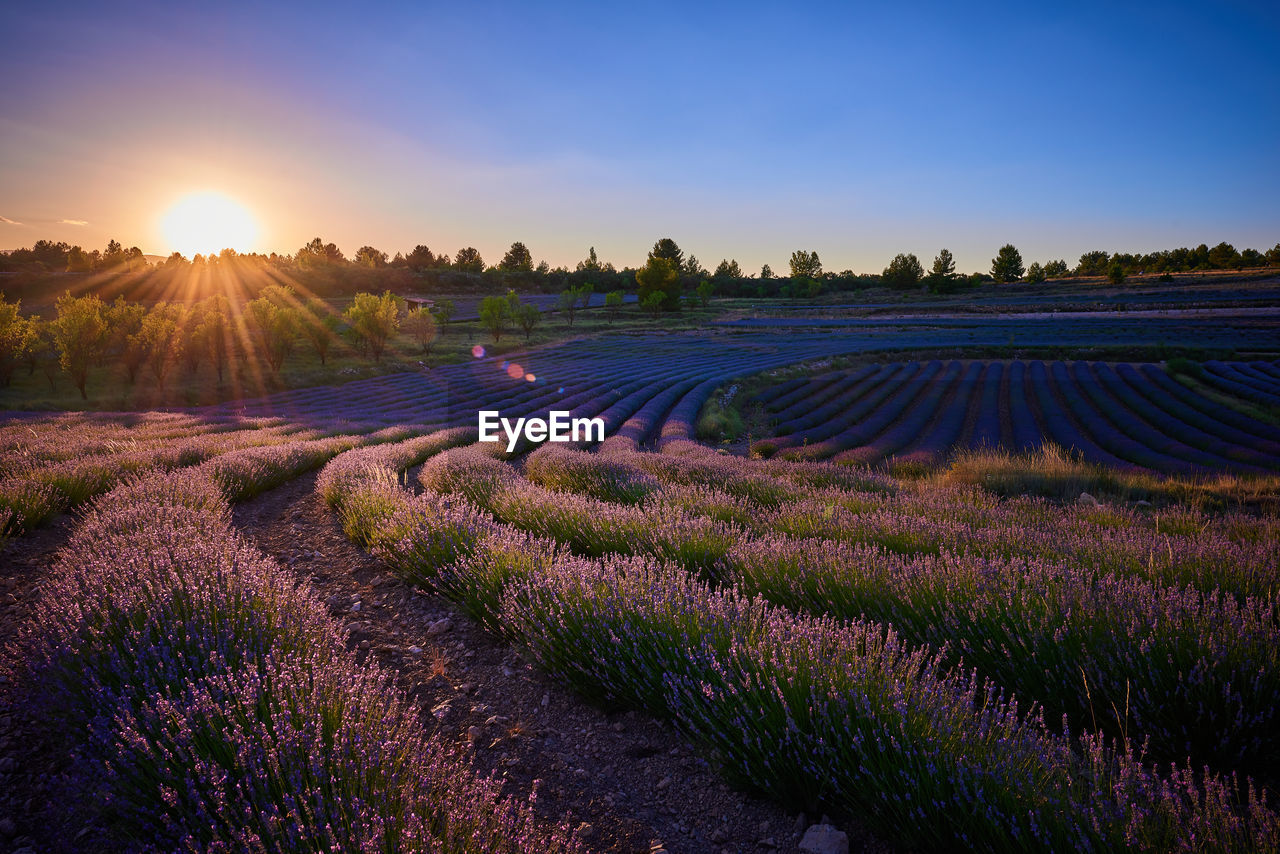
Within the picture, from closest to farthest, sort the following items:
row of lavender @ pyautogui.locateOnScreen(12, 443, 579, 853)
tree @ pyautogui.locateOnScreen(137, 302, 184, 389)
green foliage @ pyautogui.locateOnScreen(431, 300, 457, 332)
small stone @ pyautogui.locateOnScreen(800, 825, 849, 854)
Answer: row of lavender @ pyautogui.locateOnScreen(12, 443, 579, 853) < small stone @ pyautogui.locateOnScreen(800, 825, 849, 854) < tree @ pyautogui.locateOnScreen(137, 302, 184, 389) < green foliage @ pyautogui.locateOnScreen(431, 300, 457, 332)

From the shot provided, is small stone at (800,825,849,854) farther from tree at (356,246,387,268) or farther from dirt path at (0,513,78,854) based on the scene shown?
tree at (356,246,387,268)

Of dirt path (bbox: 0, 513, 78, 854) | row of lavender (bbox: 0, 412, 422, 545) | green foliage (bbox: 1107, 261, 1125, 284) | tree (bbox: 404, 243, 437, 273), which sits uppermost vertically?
tree (bbox: 404, 243, 437, 273)

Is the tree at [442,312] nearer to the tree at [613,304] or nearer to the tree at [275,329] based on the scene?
the tree at [275,329]

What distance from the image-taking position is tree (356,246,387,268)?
116 meters

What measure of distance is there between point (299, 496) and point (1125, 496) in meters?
11.7

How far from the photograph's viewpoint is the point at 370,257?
12119cm

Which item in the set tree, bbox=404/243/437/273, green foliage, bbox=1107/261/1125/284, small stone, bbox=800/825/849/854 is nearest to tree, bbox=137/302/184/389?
small stone, bbox=800/825/849/854

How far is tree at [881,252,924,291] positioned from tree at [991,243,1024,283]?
546 inches

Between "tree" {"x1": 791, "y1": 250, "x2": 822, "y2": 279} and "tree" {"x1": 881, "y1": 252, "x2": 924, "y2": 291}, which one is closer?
"tree" {"x1": 881, "y1": 252, "x2": 924, "y2": 291}

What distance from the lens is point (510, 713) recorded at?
118 inches

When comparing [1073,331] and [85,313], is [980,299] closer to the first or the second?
[1073,331]

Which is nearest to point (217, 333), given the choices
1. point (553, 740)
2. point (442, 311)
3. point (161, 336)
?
point (161, 336)

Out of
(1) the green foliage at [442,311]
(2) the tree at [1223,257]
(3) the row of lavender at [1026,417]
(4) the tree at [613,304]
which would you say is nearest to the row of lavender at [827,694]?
(3) the row of lavender at [1026,417]

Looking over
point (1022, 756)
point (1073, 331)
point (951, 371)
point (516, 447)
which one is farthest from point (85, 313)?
point (1073, 331)
